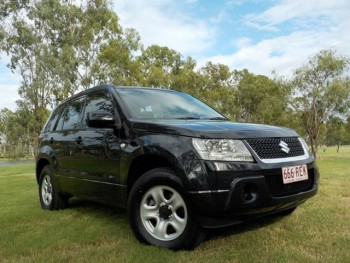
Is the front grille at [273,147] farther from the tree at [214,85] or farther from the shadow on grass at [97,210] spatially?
the tree at [214,85]

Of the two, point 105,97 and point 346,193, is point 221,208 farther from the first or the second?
point 346,193

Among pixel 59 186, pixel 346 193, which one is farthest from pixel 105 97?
pixel 346 193

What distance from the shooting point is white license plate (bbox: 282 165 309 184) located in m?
3.26

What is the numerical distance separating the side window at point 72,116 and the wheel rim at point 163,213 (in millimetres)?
1874

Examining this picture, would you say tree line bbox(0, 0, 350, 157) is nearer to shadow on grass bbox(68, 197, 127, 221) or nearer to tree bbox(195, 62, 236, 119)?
tree bbox(195, 62, 236, 119)

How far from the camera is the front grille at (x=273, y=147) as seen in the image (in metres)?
3.20

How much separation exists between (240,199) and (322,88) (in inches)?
1018

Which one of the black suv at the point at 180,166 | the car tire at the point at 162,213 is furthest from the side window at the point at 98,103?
the car tire at the point at 162,213

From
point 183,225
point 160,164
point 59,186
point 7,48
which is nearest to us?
point 183,225

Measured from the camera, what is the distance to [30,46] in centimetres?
2898

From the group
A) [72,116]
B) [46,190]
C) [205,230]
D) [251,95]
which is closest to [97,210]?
[46,190]

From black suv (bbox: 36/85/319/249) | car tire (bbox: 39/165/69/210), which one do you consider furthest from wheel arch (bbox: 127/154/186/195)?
car tire (bbox: 39/165/69/210)

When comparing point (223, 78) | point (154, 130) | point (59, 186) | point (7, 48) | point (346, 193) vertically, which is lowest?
point (346, 193)

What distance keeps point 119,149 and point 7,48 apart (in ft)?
93.2
